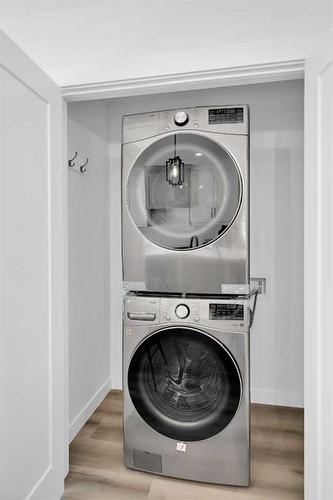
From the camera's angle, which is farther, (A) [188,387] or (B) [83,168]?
(B) [83,168]

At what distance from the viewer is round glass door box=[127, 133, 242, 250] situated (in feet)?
5.66

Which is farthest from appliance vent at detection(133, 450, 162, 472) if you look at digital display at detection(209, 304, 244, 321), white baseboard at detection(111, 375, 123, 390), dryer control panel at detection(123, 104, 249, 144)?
dryer control panel at detection(123, 104, 249, 144)

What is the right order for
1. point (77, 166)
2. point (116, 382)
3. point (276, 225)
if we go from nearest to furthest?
point (77, 166), point (276, 225), point (116, 382)

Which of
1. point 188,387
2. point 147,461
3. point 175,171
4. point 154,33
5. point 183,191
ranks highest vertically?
point 154,33

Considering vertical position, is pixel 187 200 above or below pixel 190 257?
above

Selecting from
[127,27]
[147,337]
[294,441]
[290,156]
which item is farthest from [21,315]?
[290,156]

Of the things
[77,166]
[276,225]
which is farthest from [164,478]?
[77,166]

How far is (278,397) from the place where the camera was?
2668mm

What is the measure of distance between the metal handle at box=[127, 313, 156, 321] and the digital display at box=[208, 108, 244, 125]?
1.01 meters

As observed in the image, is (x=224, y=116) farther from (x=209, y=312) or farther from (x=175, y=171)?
(x=209, y=312)

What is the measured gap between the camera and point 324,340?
1.40 m

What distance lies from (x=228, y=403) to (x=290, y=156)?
1.76 m

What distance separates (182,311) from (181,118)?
3.16 feet

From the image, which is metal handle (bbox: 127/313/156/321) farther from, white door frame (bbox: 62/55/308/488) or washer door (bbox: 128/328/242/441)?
white door frame (bbox: 62/55/308/488)
